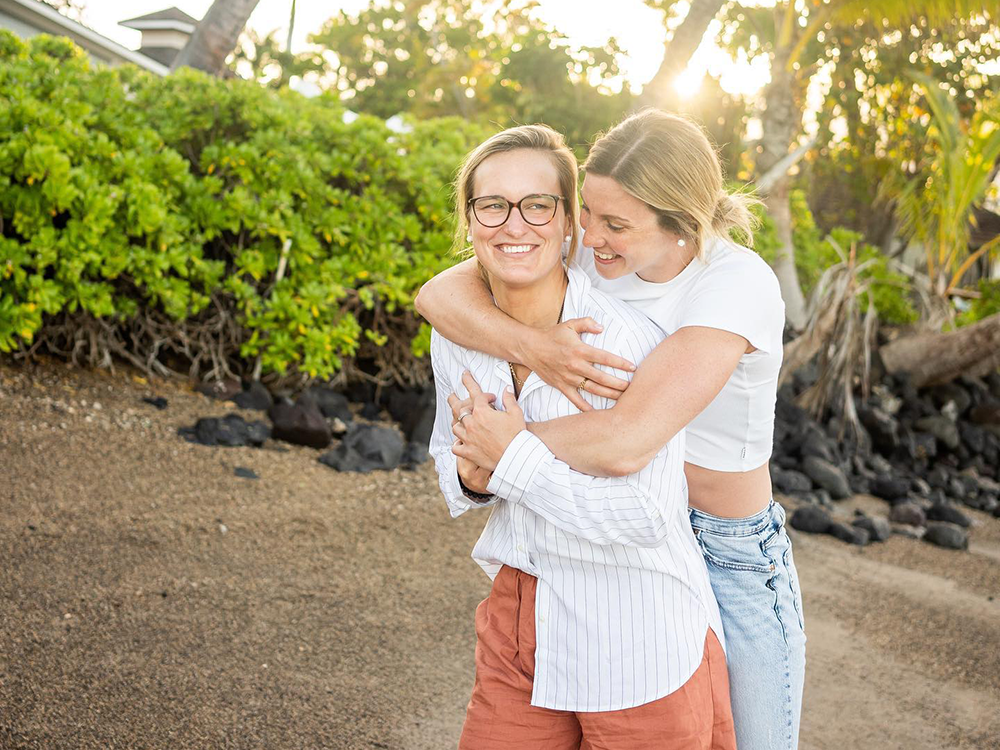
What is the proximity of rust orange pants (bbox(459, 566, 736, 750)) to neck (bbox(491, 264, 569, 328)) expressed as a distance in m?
0.58

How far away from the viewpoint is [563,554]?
6.43 feet

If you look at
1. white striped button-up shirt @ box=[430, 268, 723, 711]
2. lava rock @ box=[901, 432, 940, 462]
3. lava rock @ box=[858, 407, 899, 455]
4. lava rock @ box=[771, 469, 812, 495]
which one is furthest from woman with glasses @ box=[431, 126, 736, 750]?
lava rock @ box=[901, 432, 940, 462]

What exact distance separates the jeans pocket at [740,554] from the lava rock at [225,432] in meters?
4.13

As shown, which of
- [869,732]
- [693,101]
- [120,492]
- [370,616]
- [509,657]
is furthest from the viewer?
[693,101]

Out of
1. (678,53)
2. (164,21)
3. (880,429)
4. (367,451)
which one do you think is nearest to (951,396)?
(880,429)

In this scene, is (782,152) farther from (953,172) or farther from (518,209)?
(518,209)

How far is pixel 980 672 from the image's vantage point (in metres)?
4.58

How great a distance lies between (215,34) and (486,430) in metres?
7.32

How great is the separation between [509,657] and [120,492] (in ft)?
11.6

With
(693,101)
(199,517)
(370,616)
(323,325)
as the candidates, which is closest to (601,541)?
(370,616)

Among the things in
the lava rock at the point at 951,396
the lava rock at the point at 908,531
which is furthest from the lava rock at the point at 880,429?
the lava rock at the point at 908,531

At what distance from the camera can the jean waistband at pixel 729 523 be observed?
2.28 m

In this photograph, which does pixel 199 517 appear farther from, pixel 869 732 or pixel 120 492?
pixel 869 732

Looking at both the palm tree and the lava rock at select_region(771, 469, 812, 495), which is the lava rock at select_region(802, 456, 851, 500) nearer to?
the lava rock at select_region(771, 469, 812, 495)
